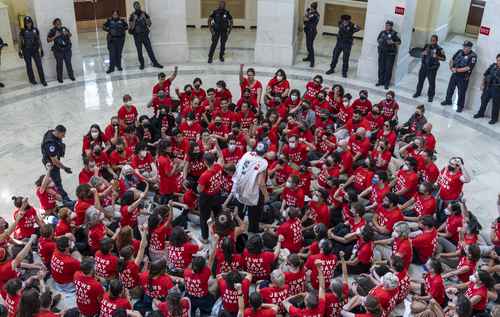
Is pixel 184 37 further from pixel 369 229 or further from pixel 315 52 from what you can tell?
pixel 369 229

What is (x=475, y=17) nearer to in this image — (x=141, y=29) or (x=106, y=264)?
(x=141, y=29)

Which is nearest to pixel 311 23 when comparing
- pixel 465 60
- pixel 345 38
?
pixel 345 38

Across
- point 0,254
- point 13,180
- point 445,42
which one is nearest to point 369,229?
point 0,254

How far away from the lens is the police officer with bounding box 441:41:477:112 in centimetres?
1303

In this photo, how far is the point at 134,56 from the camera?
16.7 metres

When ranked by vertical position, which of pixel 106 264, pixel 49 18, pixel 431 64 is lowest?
pixel 106 264

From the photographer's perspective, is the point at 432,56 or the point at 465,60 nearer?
the point at 465,60

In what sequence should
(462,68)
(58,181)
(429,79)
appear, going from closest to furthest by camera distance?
(58,181) < (462,68) < (429,79)

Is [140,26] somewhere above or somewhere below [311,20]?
below

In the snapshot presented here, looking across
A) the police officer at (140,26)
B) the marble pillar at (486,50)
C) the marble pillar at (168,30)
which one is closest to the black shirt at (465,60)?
the marble pillar at (486,50)

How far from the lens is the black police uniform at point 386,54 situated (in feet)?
46.5

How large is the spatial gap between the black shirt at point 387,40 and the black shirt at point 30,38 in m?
8.66

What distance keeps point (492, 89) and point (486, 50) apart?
3.53 feet

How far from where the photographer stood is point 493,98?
12.8 m
